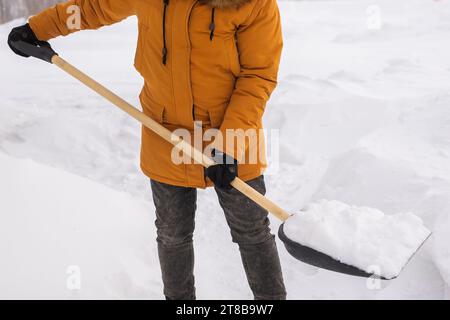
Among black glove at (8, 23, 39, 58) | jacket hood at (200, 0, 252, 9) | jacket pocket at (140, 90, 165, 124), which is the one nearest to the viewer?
jacket hood at (200, 0, 252, 9)

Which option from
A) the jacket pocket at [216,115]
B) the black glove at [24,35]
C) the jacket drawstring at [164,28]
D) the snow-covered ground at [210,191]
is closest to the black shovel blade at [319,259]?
the jacket pocket at [216,115]

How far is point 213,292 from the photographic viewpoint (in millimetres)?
2373

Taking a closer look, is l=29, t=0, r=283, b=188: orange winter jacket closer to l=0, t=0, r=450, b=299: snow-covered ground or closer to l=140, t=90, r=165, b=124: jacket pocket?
l=140, t=90, r=165, b=124: jacket pocket

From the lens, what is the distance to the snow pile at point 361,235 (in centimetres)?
166

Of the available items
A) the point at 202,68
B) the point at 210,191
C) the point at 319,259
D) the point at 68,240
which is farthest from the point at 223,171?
the point at 210,191

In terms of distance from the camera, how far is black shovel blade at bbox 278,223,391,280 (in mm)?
1695

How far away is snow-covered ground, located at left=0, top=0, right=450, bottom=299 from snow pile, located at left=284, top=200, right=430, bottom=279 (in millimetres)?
537

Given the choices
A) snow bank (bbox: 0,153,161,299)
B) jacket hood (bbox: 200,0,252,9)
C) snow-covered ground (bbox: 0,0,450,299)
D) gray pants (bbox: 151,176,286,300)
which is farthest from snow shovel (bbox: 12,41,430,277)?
snow bank (bbox: 0,153,161,299)

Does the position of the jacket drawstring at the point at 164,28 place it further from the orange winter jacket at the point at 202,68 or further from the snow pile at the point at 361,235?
the snow pile at the point at 361,235

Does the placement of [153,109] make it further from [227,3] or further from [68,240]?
[68,240]

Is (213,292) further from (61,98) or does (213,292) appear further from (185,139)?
(61,98)

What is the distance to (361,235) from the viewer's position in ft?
5.69
